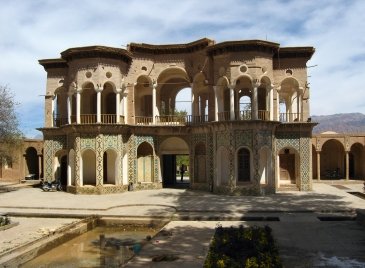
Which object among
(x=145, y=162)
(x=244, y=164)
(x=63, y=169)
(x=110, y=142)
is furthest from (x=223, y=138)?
(x=63, y=169)

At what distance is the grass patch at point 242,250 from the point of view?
908 centimetres

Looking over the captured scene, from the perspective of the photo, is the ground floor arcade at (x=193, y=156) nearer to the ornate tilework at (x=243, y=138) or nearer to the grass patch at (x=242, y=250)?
the ornate tilework at (x=243, y=138)

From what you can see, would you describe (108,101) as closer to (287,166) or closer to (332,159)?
(287,166)

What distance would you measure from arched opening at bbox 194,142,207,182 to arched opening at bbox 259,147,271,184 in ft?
12.8

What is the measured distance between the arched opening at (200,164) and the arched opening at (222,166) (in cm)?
208

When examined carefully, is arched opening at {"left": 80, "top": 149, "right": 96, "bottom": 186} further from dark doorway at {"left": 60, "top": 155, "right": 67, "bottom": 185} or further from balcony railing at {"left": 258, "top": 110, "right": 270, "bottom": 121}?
balcony railing at {"left": 258, "top": 110, "right": 270, "bottom": 121}

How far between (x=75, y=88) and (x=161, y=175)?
8335mm

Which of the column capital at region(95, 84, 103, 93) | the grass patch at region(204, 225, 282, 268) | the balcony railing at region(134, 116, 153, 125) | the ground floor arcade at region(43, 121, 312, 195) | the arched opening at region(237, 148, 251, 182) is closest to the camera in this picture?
the grass patch at region(204, 225, 282, 268)

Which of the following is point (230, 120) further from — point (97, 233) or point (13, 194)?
point (13, 194)

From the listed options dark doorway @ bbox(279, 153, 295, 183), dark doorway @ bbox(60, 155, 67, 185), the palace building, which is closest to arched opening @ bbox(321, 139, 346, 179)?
the palace building

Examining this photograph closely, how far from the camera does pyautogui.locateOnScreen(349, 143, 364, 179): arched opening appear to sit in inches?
1447

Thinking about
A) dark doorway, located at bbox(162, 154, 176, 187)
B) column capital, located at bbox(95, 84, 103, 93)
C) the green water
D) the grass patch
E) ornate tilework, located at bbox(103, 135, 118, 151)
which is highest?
column capital, located at bbox(95, 84, 103, 93)

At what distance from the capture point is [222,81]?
26.2m

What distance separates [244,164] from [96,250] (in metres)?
13.9
